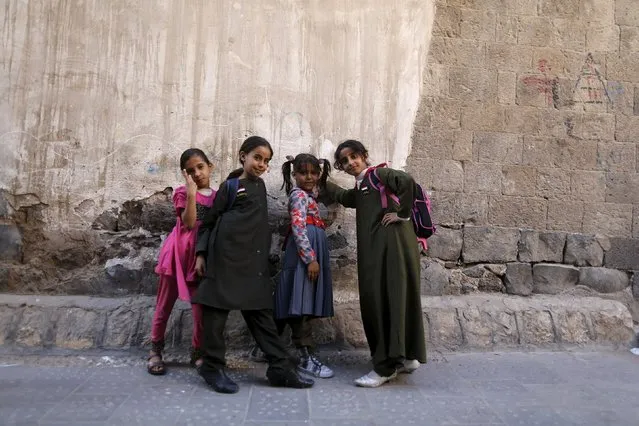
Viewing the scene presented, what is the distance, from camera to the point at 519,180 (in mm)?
4422

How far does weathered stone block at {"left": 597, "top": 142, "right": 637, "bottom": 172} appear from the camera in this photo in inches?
178

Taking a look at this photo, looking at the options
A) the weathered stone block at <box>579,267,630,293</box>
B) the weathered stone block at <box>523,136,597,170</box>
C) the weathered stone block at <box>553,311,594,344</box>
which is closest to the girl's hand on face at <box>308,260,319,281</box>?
the weathered stone block at <box>553,311,594,344</box>

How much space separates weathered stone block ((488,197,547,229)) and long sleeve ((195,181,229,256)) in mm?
2389

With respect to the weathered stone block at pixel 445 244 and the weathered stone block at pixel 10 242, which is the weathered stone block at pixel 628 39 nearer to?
the weathered stone block at pixel 445 244

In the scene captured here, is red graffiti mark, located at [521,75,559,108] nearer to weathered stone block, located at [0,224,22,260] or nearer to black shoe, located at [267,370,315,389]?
black shoe, located at [267,370,315,389]

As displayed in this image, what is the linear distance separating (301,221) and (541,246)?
2312mm

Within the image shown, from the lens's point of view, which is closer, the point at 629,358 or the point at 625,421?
the point at 625,421

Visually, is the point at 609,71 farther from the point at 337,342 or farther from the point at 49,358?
the point at 49,358

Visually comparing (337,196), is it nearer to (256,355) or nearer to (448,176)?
(448,176)

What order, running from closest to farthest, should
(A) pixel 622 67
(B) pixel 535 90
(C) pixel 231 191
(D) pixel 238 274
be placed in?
(D) pixel 238 274 → (C) pixel 231 191 → (B) pixel 535 90 → (A) pixel 622 67

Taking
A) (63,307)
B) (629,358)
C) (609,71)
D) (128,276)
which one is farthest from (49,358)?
(609,71)

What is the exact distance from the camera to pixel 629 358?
12.8 ft

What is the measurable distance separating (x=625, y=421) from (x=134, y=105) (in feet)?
12.9

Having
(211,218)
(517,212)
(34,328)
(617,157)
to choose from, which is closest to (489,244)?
(517,212)
